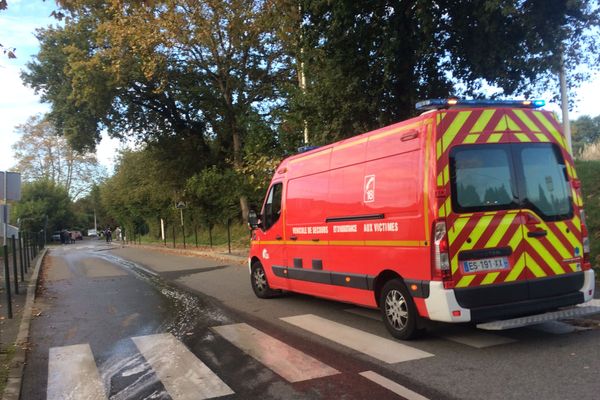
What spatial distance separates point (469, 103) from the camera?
20.3 ft

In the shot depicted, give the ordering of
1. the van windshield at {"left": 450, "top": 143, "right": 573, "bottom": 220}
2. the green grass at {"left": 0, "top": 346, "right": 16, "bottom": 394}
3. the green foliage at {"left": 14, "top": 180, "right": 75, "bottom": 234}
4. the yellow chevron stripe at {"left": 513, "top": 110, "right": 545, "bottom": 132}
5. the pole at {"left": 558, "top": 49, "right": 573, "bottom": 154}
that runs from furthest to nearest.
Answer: the green foliage at {"left": 14, "top": 180, "right": 75, "bottom": 234}, the pole at {"left": 558, "top": 49, "right": 573, "bottom": 154}, the yellow chevron stripe at {"left": 513, "top": 110, "right": 545, "bottom": 132}, the van windshield at {"left": 450, "top": 143, "right": 573, "bottom": 220}, the green grass at {"left": 0, "top": 346, "right": 16, "bottom": 394}

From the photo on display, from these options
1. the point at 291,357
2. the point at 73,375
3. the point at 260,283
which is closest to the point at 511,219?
the point at 291,357

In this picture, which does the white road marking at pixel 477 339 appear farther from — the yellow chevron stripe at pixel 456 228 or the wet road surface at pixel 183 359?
the yellow chevron stripe at pixel 456 228

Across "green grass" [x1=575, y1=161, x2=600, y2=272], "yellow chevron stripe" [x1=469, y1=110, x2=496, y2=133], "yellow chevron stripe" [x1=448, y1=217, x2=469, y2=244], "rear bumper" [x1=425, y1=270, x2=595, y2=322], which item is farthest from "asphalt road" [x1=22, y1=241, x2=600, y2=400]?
"green grass" [x1=575, y1=161, x2=600, y2=272]

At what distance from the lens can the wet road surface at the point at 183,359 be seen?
4.93 metres

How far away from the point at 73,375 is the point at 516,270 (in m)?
5.07

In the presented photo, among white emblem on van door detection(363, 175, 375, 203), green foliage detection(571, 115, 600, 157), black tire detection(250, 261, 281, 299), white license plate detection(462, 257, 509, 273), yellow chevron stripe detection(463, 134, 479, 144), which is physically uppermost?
green foliage detection(571, 115, 600, 157)

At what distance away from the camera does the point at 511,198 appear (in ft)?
19.6

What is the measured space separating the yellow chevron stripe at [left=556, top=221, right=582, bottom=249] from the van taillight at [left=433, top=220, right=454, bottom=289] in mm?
1591

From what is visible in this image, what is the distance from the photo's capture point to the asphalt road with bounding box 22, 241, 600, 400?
15.6ft

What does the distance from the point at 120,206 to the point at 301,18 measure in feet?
131

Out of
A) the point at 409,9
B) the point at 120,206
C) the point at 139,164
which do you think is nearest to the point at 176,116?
the point at 139,164

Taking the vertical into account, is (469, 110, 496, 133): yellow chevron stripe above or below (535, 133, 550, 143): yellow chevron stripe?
above

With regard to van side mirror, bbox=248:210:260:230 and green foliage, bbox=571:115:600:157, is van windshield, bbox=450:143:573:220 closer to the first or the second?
van side mirror, bbox=248:210:260:230
